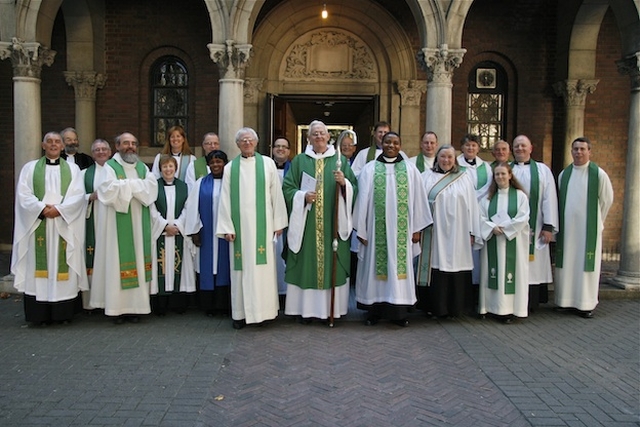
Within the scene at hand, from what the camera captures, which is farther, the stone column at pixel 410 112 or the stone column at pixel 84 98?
the stone column at pixel 410 112

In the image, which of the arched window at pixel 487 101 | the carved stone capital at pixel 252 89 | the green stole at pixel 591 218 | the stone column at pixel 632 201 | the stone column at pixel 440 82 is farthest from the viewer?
the arched window at pixel 487 101

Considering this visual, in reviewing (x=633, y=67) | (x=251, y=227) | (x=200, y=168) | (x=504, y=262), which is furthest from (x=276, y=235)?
(x=633, y=67)

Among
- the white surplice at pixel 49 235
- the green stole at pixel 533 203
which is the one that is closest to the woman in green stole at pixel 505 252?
the green stole at pixel 533 203

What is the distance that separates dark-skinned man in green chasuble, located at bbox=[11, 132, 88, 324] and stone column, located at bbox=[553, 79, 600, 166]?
9683 millimetres

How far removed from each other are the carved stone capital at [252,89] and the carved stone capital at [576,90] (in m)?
6.36

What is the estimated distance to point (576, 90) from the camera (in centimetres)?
1178

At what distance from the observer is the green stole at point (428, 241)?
272 inches

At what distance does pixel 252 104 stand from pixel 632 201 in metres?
7.31

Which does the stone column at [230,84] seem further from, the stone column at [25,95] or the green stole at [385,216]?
the green stole at [385,216]

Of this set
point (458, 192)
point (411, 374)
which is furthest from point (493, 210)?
point (411, 374)

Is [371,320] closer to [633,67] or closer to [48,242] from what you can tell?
[48,242]

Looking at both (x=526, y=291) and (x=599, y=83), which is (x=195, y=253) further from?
(x=599, y=83)

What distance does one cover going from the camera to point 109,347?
586 cm

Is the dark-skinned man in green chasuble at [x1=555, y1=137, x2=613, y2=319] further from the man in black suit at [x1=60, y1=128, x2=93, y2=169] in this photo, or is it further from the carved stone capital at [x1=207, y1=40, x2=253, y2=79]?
the man in black suit at [x1=60, y1=128, x2=93, y2=169]
